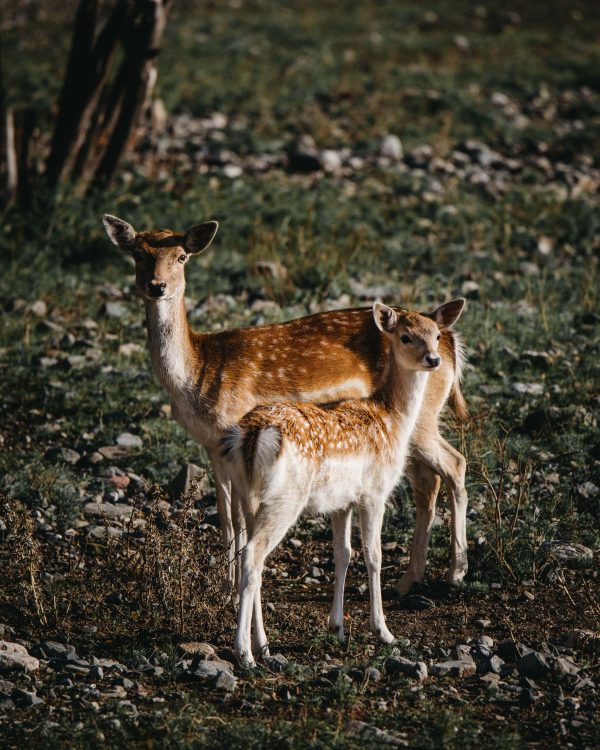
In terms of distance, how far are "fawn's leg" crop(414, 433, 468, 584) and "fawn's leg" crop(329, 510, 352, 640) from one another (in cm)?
86

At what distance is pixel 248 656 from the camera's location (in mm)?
5234

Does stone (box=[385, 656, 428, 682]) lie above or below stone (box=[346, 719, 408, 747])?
below

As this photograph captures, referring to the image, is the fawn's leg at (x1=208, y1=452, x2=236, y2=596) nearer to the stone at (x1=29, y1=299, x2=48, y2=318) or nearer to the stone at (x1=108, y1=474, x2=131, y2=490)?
the stone at (x1=108, y1=474, x2=131, y2=490)

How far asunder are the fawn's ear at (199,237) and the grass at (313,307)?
166 cm

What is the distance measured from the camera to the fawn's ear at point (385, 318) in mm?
6688

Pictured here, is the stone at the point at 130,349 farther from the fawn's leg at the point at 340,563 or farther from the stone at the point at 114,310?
the fawn's leg at the point at 340,563

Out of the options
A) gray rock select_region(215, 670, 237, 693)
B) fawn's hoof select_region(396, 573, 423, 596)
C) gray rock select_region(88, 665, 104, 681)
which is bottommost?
fawn's hoof select_region(396, 573, 423, 596)

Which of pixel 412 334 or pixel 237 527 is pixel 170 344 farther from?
pixel 412 334

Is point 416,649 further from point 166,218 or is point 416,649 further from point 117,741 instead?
point 166,218

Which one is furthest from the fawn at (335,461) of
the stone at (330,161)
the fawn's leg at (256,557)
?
the stone at (330,161)

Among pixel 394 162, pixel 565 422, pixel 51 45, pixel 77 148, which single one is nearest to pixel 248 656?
pixel 565 422

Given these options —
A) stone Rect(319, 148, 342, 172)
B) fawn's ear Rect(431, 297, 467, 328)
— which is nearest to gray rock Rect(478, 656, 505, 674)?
fawn's ear Rect(431, 297, 467, 328)

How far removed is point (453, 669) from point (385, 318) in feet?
7.82

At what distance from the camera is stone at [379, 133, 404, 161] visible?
15016 mm
